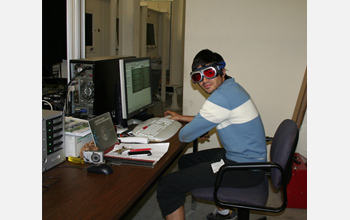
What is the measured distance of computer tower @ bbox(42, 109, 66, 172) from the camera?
5.13ft

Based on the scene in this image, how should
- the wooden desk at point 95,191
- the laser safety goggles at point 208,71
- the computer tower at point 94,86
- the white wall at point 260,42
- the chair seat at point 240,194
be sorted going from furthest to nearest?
the white wall at point 260,42 < the computer tower at point 94,86 < the laser safety goggles at point 208,71 < the chair seat at point 240,194 < the wooden desk at point 95,191

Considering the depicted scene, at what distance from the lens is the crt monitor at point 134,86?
2205 millimetres

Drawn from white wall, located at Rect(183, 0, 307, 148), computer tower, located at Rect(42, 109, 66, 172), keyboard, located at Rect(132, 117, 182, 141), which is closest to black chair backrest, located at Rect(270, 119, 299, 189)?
keyboard, located at Rect(132, 117, 182, 141)

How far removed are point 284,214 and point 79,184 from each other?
1.89 m

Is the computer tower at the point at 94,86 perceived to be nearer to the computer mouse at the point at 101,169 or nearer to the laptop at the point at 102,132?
the laptop at the point at 102,132

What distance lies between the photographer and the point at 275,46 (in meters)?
3.29

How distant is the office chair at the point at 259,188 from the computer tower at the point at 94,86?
956mm

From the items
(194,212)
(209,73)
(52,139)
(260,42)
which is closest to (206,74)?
(209,73)

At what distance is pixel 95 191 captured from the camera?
1.38 metres

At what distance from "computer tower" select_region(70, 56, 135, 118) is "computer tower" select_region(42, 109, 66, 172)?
0.65m

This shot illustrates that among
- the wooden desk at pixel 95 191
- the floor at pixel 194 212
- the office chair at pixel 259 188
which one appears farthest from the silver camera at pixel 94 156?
the floor at pixel 194 212
